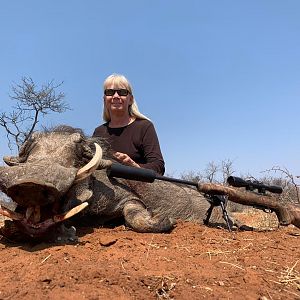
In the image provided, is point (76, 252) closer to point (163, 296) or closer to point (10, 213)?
point (10, 213)

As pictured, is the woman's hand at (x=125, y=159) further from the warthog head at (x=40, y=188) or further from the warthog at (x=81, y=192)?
the warthog head at (x=40, y=188)

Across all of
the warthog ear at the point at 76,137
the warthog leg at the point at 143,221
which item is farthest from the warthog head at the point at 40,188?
the warthog leg at the point at 143,221

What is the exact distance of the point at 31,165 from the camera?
11.3 feet

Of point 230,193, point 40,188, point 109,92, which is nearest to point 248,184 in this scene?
point 230,193

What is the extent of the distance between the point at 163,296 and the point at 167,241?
1331 millimetres

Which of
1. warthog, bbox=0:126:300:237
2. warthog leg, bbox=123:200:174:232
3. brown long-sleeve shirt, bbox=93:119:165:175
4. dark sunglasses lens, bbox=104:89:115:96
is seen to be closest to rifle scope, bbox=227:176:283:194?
warthog, bbox=0:126:300:237

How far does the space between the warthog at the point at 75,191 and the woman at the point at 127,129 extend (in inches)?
17.3

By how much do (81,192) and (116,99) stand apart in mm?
2109

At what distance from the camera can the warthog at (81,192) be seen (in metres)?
3.32

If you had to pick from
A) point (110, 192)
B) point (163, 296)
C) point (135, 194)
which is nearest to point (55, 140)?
point (110, 192)

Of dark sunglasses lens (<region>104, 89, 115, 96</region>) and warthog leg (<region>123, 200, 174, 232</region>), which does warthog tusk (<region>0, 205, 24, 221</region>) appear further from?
dark sunglasses lens (<region>104, 89, 115, 96</region>)

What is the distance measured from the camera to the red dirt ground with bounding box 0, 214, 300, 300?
8.42 ft

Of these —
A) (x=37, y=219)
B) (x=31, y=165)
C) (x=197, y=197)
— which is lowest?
(x=197, y=197)

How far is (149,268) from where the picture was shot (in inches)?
119
